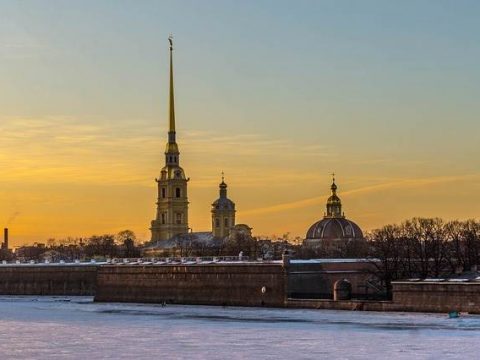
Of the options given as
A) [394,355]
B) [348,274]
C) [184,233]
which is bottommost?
[394,355]

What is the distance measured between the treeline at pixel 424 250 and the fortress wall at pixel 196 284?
753 centimetres

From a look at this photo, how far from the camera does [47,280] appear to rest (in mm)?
100062

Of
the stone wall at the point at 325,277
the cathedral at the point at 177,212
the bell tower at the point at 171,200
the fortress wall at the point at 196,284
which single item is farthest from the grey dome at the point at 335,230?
the stone wall at the point at 325,277

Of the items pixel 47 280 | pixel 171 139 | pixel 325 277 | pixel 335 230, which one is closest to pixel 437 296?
pixel 325 277

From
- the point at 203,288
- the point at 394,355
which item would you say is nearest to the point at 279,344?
the point at 394,355

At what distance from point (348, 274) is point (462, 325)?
24.2 meters

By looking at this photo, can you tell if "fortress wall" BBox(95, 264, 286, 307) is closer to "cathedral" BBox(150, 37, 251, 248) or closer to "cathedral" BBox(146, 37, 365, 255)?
"cathedral" BBox(146, 37, 365, 255)

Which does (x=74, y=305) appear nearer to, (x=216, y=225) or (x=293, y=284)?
(x=293, y=284)

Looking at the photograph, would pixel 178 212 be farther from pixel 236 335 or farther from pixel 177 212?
pixel 236 335

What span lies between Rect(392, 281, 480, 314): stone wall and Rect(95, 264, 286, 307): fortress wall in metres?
10.6

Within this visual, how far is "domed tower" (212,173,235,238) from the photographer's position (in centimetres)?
17675

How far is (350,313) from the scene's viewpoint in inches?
2504

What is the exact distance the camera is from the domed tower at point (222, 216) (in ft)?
580

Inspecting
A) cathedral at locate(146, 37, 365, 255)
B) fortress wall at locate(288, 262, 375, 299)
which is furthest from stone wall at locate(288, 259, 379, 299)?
cathedral at locate(146, 37, 365, 255)
